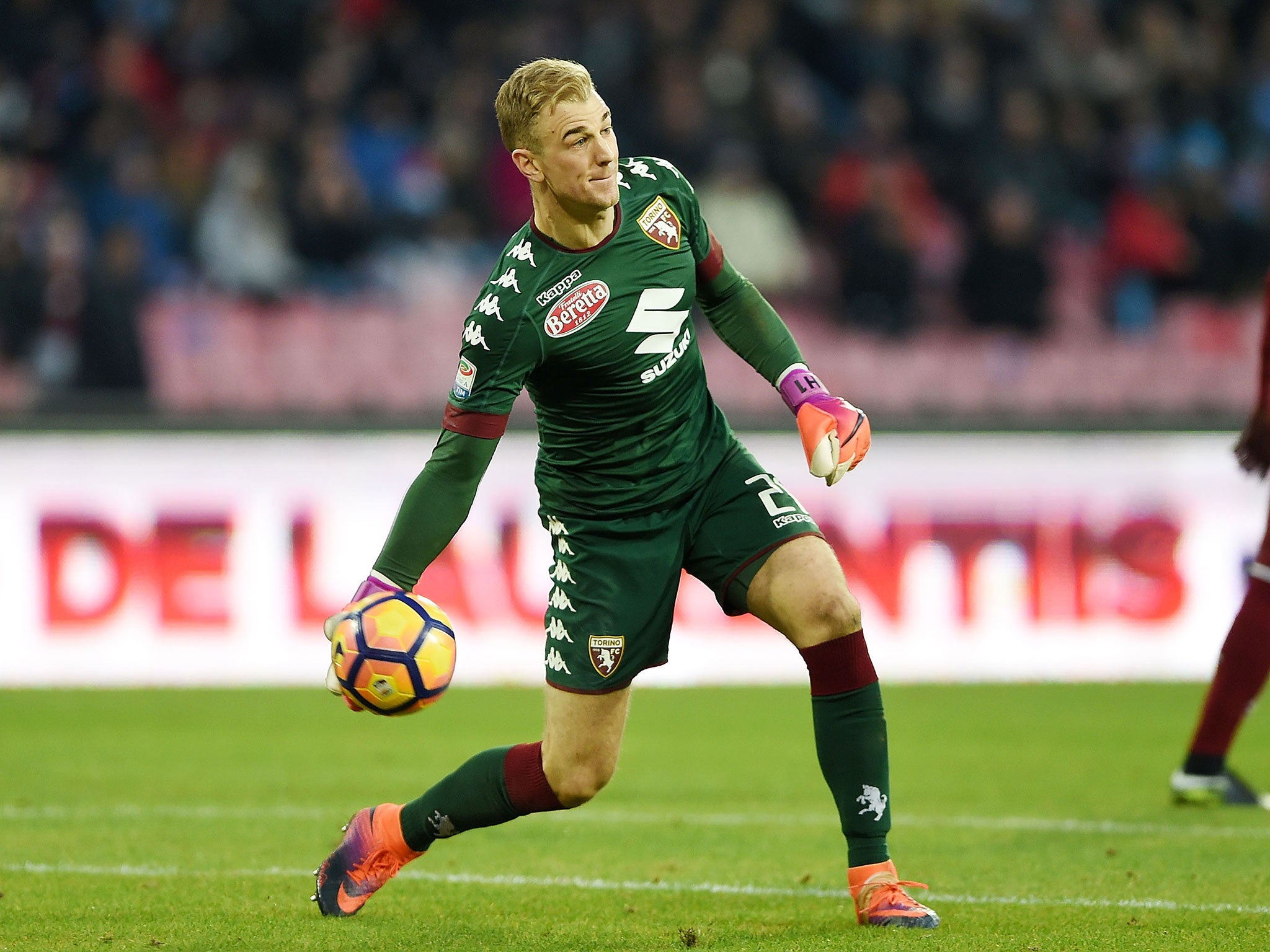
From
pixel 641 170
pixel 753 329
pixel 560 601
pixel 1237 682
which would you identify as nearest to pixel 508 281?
pixel 641 170

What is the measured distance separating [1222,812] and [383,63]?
9674 mm

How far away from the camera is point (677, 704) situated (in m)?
10.9

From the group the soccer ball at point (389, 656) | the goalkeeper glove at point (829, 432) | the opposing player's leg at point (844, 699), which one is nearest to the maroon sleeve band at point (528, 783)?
the soccer ball at point (389, 656)

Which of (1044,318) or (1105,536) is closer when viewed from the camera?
(1105,536)

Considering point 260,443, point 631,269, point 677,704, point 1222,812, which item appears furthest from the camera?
point 260,443

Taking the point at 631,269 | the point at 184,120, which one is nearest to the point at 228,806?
the point at 631,269

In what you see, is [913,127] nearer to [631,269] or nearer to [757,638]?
[757,638]

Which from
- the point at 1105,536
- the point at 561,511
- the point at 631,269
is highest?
the point at 631,269

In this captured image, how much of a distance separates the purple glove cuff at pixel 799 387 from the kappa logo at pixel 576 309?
604 mm

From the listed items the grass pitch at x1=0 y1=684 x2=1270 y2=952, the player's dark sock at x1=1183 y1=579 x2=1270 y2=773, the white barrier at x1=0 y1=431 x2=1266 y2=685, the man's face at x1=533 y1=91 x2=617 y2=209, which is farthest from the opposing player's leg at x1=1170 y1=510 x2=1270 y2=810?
the white barrier at x1=0 y1=431 x2=1266 y2=685

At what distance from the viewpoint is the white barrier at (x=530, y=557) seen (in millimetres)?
11367

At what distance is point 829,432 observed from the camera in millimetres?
5035

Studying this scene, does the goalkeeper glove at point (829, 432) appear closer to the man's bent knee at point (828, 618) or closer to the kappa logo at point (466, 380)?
the man's bent knee at point (828, 618)

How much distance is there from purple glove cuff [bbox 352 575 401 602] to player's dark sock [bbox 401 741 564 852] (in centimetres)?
70
